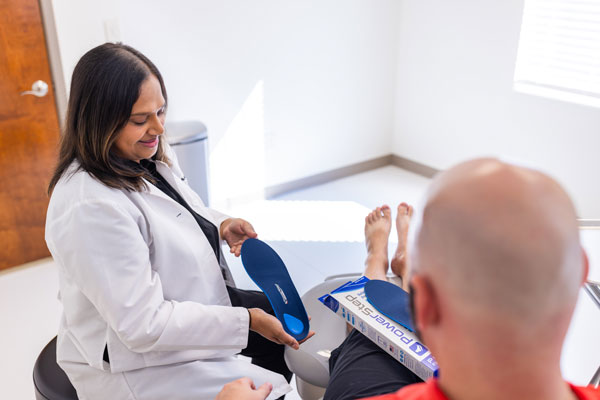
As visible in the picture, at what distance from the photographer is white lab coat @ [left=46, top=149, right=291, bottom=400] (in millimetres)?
1021

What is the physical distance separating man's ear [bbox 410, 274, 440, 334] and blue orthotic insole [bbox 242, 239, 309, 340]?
2.49 ft

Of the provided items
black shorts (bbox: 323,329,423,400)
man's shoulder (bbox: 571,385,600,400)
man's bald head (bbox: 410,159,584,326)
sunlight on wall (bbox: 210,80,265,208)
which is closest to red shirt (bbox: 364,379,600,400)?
man's shoulder (bbox: 571,385,600,400)

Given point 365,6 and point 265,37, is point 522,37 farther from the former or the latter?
point 265,37

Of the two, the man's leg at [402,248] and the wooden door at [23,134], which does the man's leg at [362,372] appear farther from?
the wooden door at [23,134]

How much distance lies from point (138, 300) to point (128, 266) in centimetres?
7

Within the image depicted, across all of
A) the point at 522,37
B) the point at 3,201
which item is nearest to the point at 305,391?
the point at 3,201

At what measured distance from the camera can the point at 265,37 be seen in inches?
119

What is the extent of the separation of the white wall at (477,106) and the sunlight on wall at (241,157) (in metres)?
1.16

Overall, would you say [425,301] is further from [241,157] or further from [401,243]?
[241,157]

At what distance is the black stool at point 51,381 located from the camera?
1194mm

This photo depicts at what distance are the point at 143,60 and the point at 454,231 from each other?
87cm

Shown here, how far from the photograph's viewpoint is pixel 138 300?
1.04 metres

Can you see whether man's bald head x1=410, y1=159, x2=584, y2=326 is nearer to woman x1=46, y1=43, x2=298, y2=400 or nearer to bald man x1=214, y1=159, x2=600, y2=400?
bald man x1=214, y1=159, x2=600, y2=400

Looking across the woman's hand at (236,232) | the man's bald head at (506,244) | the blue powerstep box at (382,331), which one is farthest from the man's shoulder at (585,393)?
the woman's hand at (236,232)
